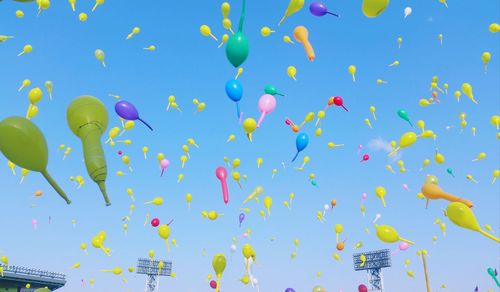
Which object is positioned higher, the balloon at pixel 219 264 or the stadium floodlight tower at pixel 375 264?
the stadium floodlight tower at pixel 375 264

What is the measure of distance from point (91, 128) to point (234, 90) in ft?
12.1

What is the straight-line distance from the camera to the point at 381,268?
66.4 metres

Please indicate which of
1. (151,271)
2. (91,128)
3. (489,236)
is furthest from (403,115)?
(151,271)

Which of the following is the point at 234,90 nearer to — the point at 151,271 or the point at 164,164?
the point at 164,164

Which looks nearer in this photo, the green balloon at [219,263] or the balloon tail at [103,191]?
the balloon tail at [103,191]

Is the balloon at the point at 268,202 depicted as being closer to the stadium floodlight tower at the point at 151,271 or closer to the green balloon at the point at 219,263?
the green balloon at the point at 219,263

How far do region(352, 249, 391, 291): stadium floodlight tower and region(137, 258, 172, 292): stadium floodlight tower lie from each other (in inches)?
1261

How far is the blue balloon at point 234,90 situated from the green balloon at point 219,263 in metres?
3.07

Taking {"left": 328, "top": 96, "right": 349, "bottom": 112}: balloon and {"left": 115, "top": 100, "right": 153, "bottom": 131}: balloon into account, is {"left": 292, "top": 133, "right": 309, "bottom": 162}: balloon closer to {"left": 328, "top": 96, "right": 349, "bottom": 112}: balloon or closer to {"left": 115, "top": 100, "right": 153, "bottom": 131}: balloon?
{"left": 328, "top": 96, "right": 349, "bottom": 112}: balloon

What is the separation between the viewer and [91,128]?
429 centimetres

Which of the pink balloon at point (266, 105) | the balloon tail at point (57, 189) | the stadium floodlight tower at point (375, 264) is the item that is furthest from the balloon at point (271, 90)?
the stadium floodlight tower at point (375, 264)

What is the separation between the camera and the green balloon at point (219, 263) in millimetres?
7988

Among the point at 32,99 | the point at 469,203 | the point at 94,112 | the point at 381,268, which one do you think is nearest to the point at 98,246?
the point at 32,99

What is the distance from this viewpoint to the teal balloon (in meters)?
6.34
